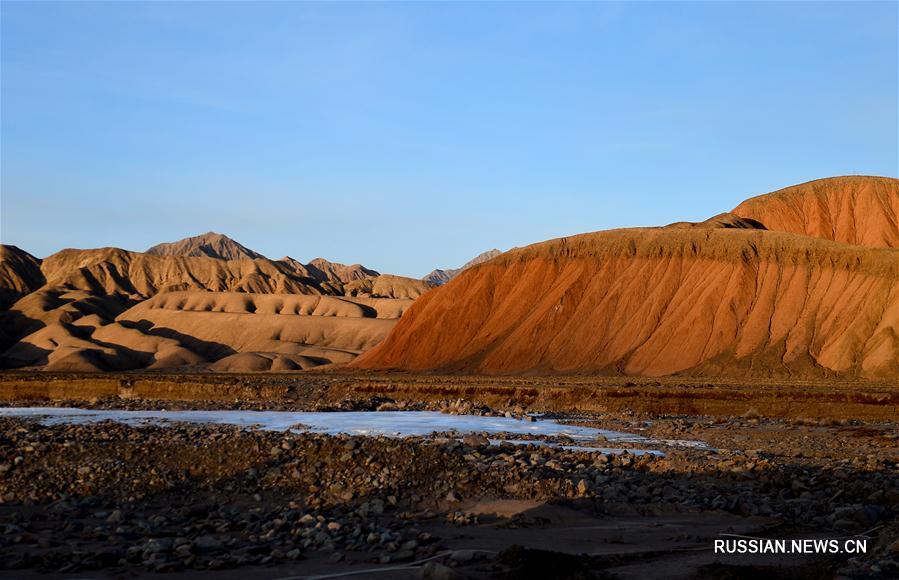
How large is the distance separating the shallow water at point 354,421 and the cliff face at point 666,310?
36821mm

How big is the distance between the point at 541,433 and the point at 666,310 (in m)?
49.7

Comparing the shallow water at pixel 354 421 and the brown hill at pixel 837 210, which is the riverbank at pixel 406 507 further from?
the brown hill at pixel 837 210

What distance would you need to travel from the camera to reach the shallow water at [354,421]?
3077cm

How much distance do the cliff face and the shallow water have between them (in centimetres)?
3682

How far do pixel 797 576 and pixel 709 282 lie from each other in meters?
71.3

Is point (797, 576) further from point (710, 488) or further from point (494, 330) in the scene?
point (494, 330)

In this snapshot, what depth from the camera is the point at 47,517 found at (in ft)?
53.1

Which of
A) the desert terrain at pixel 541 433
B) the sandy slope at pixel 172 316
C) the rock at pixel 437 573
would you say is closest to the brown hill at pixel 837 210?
the desert terrain at pixel 541 433

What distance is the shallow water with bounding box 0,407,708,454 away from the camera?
101 feet

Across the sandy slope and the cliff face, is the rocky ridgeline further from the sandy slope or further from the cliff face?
the sandy slope

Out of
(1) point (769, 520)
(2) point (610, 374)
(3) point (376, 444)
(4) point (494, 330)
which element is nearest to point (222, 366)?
(4) point (494, 330)

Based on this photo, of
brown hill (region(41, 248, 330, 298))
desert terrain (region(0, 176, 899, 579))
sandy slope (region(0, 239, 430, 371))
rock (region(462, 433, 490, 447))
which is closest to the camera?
desert terrain (region(0, 176, 899, 579))

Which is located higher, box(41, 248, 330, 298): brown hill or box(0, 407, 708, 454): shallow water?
box(41, 248, 330, 298): brown hill

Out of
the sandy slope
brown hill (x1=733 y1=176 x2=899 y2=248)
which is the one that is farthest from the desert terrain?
the sandy slope
